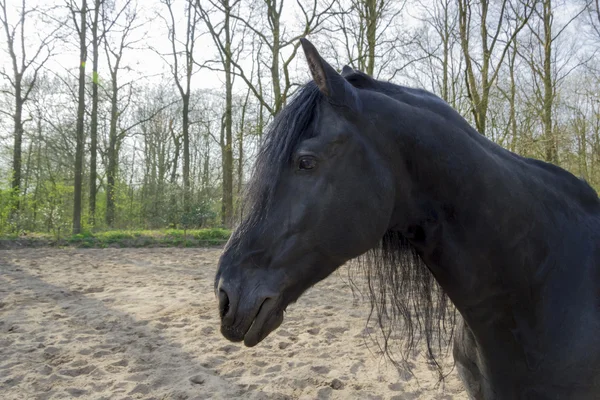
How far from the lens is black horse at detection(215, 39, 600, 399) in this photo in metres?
1.23

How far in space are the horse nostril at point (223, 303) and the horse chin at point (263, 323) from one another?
9 centimetres

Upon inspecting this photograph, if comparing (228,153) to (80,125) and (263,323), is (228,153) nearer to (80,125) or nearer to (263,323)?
(80,125)

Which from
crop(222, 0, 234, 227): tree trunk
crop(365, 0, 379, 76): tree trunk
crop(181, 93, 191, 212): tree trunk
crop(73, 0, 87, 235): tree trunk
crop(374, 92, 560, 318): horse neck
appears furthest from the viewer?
crop(181, 93, 191, 212): tree trunk

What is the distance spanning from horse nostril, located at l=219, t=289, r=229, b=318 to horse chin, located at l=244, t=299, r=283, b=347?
9 cm

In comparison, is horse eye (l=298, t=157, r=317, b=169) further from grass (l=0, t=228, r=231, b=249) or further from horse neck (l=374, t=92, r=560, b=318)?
grass (l=0, t=228, r=231, b=249)

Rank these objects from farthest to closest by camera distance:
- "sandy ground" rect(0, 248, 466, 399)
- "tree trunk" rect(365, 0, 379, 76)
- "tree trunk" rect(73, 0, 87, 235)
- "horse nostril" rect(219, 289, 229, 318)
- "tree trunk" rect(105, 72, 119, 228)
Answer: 1. "tree trunk" rect(105, 72, 119, 228)
2. "tree trunk" rect(73, 0, 87, 235)
3. "tree trunk" rect(365, 0, 379, 76)
4. "sandy ground" rect(0, 248, 466, 399)
5. "horse nostril" rect(219, 289, 229, 318)

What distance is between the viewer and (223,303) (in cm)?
119

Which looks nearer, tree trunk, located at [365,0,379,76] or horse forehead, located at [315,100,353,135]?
horse forehead, located at [315,100,353,135]

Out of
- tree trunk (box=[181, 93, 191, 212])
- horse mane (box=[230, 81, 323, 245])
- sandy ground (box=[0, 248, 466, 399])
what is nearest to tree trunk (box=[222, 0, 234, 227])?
tree trunk (box=[181, 93, 191, 212])

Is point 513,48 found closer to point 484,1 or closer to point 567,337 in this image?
point 484,1

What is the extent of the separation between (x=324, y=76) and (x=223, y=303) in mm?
708

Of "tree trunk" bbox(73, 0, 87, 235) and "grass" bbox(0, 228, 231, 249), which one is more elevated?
"tree trunk" bbox(73, 0, 87, 235)

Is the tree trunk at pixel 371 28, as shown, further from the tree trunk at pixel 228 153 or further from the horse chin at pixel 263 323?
the horse chin at pixel 263 323

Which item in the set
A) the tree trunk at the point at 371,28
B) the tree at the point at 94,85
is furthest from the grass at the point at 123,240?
the tree trunk at the point at 371,28
